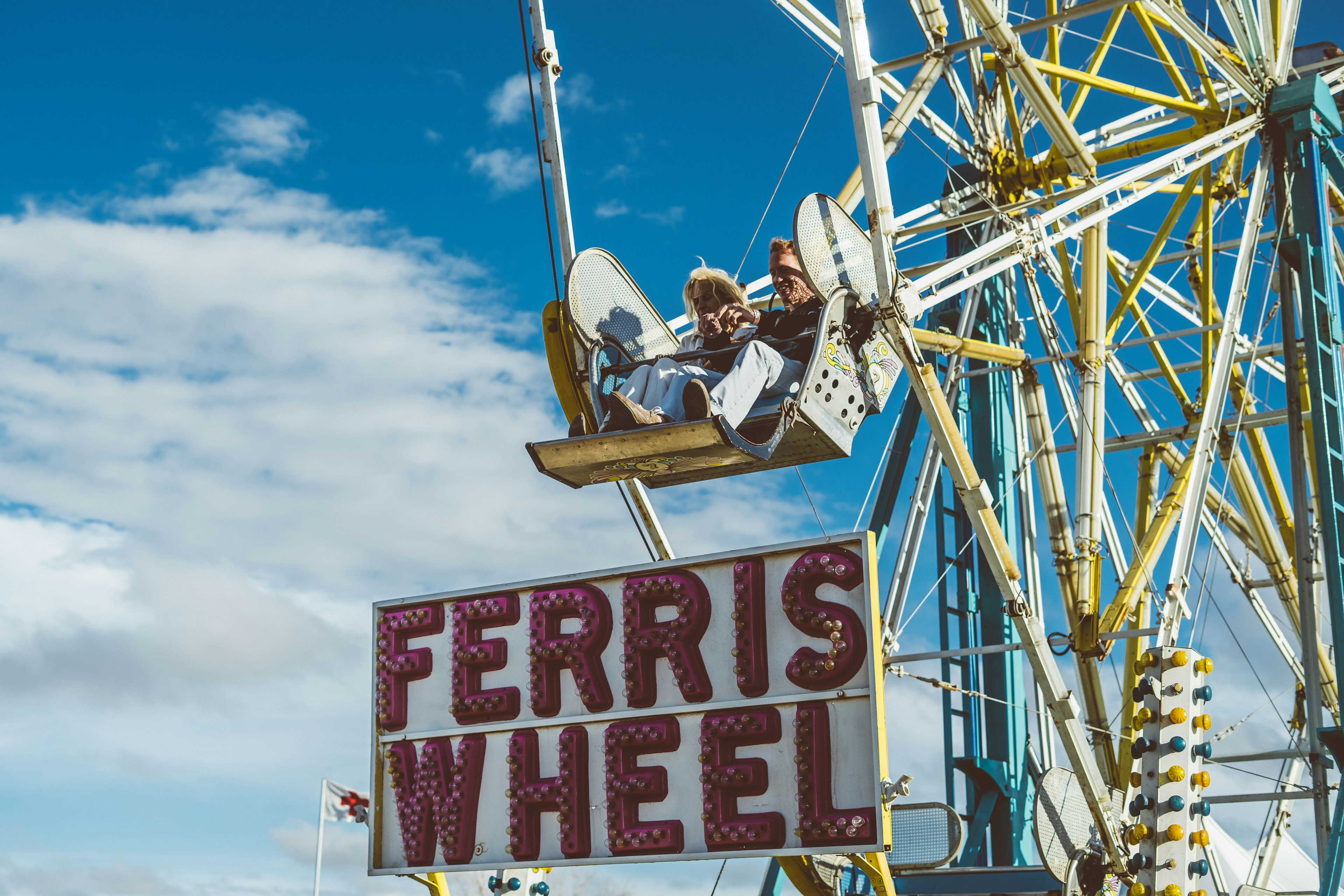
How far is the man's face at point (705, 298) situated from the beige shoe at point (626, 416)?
1.55m

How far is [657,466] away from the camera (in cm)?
956

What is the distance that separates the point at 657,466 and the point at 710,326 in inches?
57.8

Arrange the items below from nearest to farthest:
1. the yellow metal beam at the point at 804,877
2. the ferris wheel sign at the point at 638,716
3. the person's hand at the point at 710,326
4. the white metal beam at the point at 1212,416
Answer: the ferris wheel sign at the point at 638,716 → the yellow metal beam at the point at 804,877 → the person's hand at the point at 710,326 → the white metal beam at the point at 1212,416

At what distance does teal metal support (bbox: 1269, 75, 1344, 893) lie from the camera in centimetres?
1303

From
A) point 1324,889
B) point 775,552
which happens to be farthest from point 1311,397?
point 775,552

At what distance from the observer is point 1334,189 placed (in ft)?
66.5

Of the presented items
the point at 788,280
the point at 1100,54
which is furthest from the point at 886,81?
the point at 788,280

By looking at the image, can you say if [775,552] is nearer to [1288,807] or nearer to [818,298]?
[818,298]

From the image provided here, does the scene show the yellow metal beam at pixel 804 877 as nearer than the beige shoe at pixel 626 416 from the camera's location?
No

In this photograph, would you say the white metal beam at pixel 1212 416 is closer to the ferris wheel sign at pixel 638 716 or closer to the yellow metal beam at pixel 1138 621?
the yellow metal beam at pixel 1138 621

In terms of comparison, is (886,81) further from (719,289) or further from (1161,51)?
(719,289)

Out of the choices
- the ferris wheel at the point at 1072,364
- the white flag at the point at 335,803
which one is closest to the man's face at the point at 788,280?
the ferris wheel at the point at 1072,364

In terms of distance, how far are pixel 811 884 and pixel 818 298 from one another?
383cm

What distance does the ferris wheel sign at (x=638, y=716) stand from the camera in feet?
29.3
